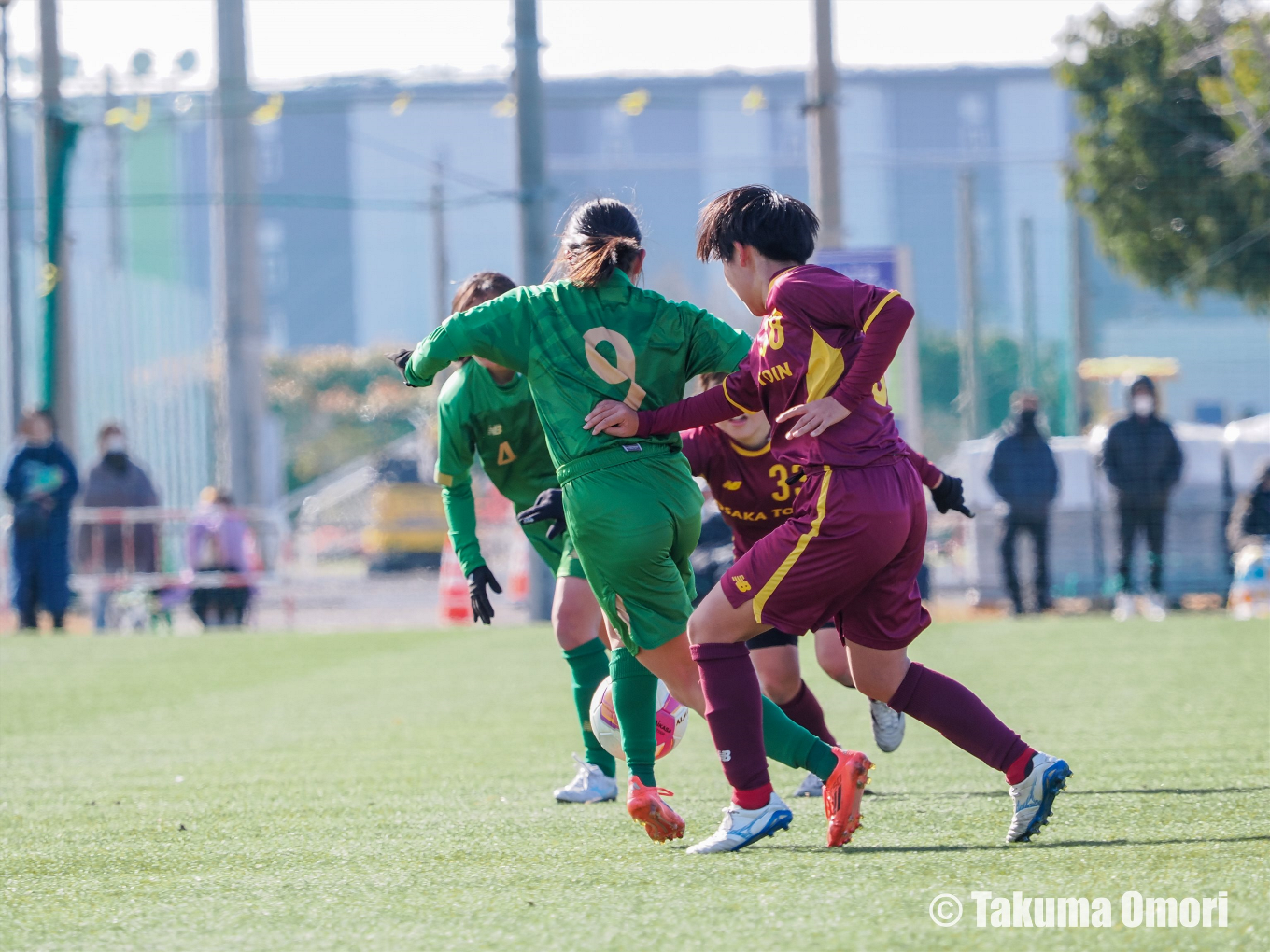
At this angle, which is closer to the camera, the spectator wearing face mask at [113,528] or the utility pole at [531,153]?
the utility pole at [531,153]

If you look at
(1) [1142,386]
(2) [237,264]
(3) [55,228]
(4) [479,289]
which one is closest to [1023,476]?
(1) [1142,386]

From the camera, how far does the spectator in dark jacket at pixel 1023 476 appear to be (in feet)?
44.8

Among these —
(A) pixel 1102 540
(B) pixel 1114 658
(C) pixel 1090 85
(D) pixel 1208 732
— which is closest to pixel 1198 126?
(C) pixel 1090 85

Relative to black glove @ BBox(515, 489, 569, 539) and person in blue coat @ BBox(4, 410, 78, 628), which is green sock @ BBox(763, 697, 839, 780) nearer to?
black glove @ BBox(515, 489, 569, 539)

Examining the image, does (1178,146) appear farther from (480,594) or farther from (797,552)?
(797,552)

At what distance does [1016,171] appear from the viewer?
56.9 metres

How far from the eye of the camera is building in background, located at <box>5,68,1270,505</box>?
46.4 meters

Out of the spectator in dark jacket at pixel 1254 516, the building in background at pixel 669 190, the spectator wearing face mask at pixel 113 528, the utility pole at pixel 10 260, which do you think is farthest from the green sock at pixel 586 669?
the building in background at pixel 669 190

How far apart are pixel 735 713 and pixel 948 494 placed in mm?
985

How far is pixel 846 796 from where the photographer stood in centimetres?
386

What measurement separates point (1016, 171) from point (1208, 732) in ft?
174

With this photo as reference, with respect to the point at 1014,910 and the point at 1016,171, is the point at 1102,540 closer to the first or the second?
the point at 1014,910

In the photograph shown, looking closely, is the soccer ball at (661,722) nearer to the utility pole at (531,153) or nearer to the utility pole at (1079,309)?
the utility pole at (531,153)

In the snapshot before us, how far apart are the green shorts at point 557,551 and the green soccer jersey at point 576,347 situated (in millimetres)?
1060
